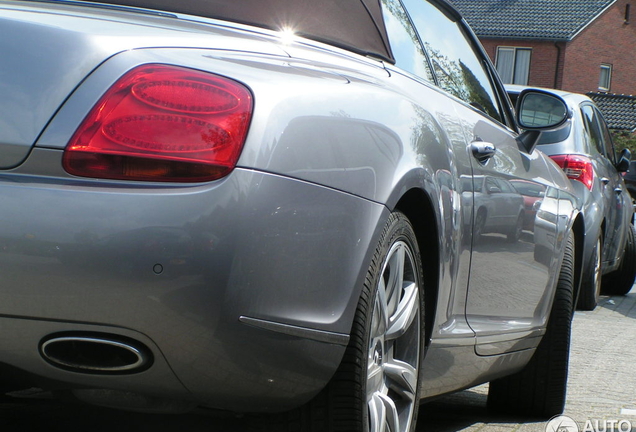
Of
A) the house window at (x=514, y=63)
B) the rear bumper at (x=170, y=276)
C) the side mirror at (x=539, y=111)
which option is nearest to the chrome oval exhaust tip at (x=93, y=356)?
the rear bumper at (x=170, y=276)

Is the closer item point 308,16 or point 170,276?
point 170,276

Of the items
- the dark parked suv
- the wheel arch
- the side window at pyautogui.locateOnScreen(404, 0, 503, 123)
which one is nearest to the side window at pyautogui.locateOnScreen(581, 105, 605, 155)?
the dark parked suv

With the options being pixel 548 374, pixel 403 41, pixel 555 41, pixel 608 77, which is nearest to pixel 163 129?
pixel 403 41

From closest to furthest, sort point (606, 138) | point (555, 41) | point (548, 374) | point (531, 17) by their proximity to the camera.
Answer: point (548, 374)
point (606, 138)
point (555, 41)
point (531, 17)

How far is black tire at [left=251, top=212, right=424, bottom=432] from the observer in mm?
2293

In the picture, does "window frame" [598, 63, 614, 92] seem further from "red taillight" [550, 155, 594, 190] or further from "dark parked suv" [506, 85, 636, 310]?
"red taillight" [550, 155, 594, 190]

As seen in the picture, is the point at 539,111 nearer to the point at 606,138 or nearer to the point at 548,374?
the point at 548,374

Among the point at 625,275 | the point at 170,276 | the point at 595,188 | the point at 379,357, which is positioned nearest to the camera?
the point at 170,276

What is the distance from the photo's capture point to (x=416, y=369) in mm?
2840

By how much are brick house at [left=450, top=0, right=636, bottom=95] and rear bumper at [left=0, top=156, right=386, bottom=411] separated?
42679 millimetres

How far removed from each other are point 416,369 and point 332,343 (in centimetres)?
72

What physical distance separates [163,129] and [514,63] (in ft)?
148

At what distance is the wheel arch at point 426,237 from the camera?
2.72m

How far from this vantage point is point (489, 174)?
11.2 ft
